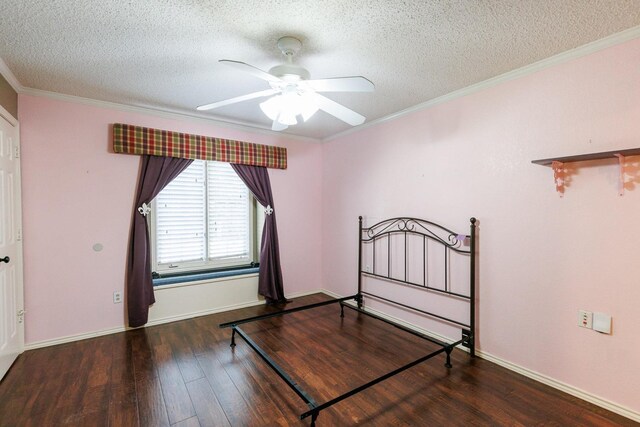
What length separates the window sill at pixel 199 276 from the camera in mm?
3483

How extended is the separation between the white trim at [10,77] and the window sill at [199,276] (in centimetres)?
222

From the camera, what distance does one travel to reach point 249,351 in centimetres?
275

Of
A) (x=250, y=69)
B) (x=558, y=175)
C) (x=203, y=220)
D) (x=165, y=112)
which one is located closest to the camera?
(x=250, y=69)

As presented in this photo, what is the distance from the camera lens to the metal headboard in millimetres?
2625

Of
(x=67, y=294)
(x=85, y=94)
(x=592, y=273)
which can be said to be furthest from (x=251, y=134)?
(x=592, y=273)

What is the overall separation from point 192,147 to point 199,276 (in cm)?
159

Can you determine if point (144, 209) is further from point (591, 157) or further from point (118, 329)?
point (591, 157)

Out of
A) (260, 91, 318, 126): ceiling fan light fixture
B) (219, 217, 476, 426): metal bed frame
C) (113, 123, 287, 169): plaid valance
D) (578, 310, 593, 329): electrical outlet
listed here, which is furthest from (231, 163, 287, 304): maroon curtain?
(578, 310, 593, 329): electrical outlet

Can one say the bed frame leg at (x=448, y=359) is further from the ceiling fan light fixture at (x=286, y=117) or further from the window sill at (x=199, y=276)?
the window sill at (x=199, y=276)

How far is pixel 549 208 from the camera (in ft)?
7.25

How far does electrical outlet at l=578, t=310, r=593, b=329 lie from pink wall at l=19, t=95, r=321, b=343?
410 centimetres

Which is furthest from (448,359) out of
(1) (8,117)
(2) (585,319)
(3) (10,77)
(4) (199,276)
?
(3) (10,77)

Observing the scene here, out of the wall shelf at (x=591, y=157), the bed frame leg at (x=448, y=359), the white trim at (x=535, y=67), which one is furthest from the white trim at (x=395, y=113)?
the bed frame leg at (x=448, y=359)

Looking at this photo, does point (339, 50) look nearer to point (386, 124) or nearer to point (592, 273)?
point (386, 124)
